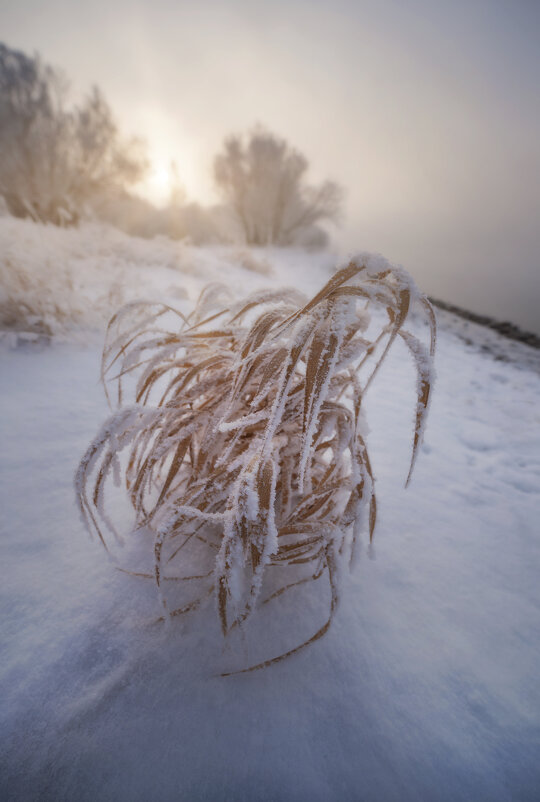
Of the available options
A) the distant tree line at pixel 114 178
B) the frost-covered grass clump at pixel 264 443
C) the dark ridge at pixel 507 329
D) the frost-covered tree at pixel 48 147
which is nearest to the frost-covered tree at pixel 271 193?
the distant tree line at pixel 114 178

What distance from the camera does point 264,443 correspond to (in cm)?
37

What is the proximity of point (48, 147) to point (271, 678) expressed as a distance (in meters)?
12.8

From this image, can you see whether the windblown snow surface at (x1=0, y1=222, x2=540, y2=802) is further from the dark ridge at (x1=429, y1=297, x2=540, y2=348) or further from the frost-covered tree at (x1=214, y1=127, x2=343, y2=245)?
the frost-covered tree at (x1=214, y1=127, x2=343, y2=245)

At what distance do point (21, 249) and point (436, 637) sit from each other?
2.44 metres

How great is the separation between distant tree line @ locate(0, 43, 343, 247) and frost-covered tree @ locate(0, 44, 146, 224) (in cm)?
2

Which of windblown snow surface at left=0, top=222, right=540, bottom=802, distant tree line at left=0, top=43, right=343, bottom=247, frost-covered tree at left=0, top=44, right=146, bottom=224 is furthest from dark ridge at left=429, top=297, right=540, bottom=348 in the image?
frost-covered tree at left=0, top=44, right=146, bottom=224

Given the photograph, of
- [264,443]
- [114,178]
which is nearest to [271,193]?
[114,178]

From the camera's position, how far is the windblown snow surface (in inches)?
15.0

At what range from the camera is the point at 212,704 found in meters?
0.42

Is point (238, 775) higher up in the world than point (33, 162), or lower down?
lower down

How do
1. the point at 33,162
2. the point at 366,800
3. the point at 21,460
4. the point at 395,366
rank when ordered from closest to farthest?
the point at 366,800 < the point at 21,460 < the point at 395,366 < the point at 33,162

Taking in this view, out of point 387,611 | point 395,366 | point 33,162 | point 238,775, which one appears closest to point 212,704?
point 238,775

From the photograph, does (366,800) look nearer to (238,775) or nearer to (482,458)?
(238,775)

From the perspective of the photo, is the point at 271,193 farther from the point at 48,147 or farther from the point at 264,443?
the point at 264,443
